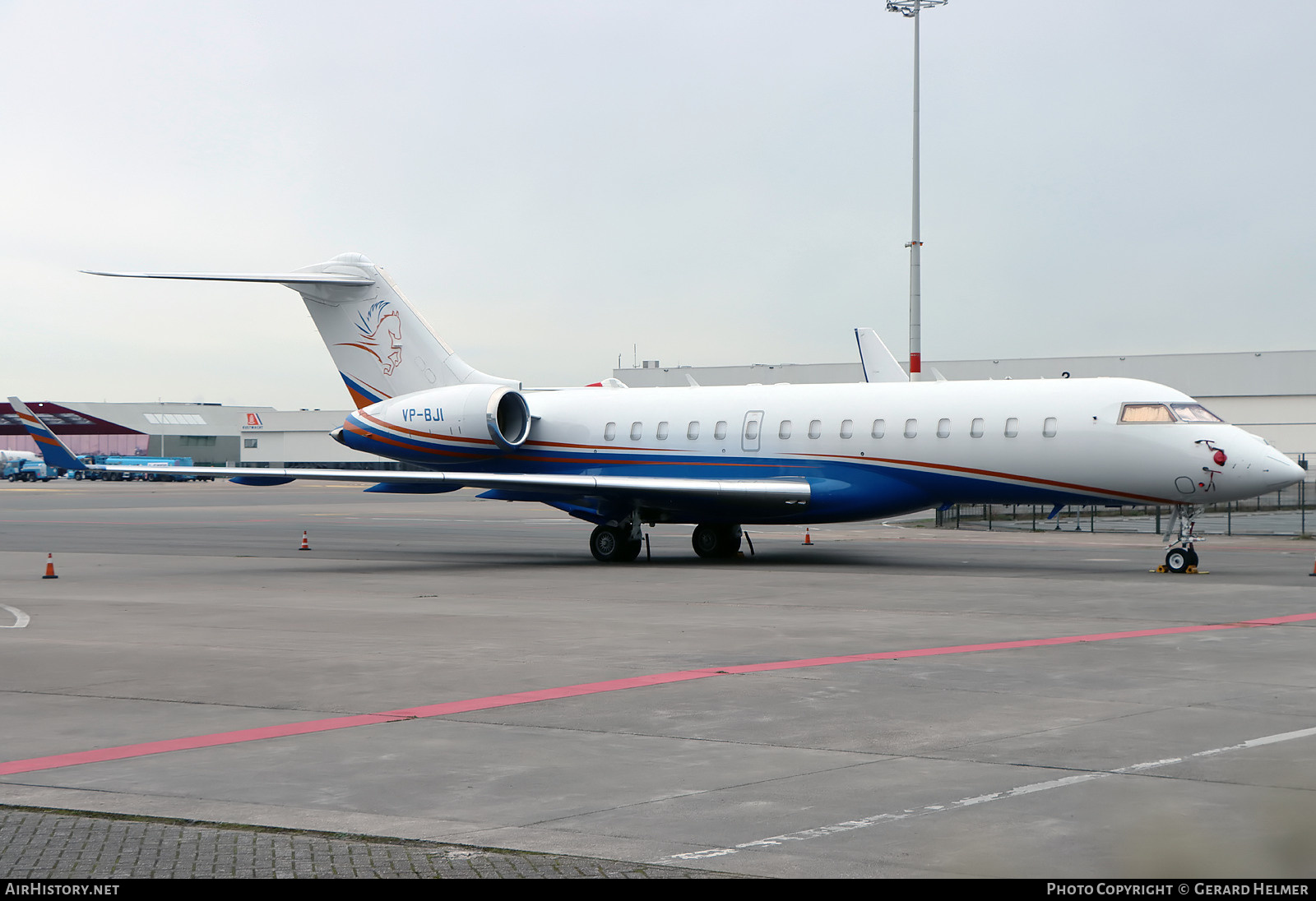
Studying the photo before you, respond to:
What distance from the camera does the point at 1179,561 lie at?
21.4 metres

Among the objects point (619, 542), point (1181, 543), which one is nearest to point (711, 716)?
point (1181, 543)

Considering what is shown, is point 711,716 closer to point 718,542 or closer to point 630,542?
point 630,542

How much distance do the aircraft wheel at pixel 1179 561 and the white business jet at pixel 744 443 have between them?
0.04 meters

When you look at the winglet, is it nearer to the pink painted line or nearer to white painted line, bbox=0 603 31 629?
white painted line, bbox=0 603 31 629

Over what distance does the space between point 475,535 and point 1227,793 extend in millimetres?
29374

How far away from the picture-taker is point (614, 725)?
8.77 m

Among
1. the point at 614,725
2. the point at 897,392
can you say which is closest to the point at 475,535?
the point at 897,392

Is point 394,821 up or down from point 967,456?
down

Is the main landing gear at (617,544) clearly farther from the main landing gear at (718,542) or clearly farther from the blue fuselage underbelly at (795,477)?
the main landing gear at (718,542)

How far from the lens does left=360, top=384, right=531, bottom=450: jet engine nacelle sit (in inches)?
1046

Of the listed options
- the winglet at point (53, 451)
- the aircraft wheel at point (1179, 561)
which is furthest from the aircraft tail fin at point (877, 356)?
the winglet at point (53, 451)

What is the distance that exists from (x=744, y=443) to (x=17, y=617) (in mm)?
13589

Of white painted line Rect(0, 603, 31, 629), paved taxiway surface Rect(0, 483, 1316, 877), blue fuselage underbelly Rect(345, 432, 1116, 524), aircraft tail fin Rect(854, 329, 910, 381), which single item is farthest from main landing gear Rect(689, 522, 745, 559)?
white painted line Rect(0, 603, 31, 629)
